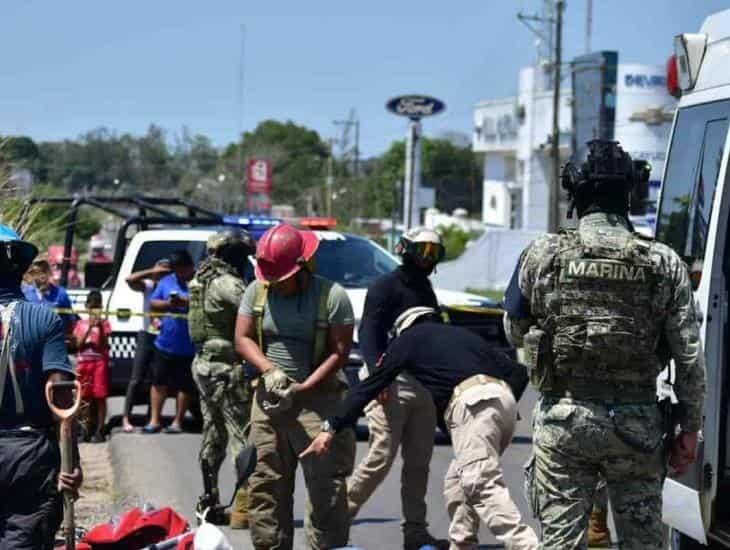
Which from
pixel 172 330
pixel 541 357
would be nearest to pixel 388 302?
pixel 541 357

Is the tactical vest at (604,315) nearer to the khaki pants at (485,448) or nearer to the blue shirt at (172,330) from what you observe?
the khaki pants at (485,448)

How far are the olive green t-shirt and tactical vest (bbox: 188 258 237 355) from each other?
172cm

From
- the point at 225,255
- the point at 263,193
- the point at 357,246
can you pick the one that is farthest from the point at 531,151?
the point at 225,255

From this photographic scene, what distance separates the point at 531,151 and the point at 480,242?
21801mm

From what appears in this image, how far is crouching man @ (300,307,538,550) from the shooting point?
22.1ft

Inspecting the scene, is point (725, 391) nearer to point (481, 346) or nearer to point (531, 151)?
point (481, 346)

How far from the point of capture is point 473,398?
6812mm

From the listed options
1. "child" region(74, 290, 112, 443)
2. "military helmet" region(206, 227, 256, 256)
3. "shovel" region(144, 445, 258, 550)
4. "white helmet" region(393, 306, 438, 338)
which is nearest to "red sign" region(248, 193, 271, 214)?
"child" region(74, 290, 112, 443)

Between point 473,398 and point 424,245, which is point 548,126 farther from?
point 473,398

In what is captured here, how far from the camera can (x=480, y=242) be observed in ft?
177

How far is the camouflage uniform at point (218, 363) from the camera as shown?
28.8ft

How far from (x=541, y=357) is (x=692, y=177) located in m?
2.34

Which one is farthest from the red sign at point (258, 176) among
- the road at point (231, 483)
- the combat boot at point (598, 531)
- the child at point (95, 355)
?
the combat boot at point (598, 531)

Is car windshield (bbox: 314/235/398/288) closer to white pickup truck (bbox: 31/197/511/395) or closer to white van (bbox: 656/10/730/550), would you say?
white pickup truck (bbox: 31/197/511/395)
